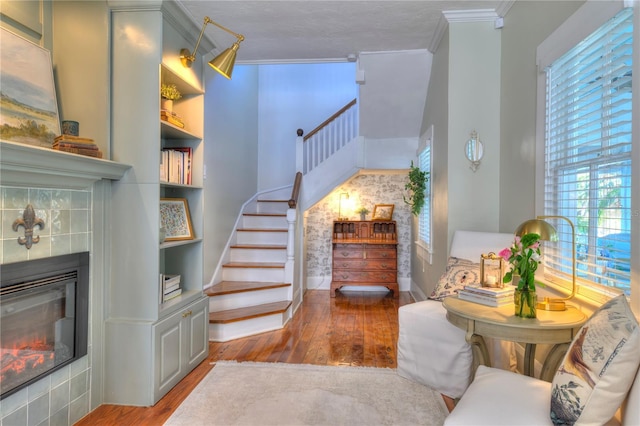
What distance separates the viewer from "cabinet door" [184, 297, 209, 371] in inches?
113

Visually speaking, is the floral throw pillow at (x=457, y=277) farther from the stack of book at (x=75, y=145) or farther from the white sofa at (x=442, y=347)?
the stack of book at (x=75, y=145)

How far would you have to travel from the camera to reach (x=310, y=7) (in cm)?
299

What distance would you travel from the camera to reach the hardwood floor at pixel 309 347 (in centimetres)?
235

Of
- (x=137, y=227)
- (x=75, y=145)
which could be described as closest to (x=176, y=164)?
(x=137, y=227)

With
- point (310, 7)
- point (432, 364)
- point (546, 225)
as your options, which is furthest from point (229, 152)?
point (546, 225)

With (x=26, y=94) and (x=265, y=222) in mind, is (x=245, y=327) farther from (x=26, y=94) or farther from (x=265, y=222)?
(x=26, y=94)

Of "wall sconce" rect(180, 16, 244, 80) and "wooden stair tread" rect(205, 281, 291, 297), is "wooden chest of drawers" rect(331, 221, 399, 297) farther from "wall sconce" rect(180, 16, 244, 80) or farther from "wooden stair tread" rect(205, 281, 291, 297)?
"wall sconce" rect(180, 16, 244, 80)

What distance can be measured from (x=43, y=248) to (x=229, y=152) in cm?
304

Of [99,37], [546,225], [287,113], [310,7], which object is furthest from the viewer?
[287,113]

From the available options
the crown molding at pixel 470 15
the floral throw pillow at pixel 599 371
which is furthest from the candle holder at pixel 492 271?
the crown molding at pixel 470 15

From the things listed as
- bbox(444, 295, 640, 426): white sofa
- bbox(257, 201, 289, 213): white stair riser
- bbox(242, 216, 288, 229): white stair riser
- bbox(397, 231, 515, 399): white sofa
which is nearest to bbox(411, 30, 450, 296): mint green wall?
bbox(397, 231, 515, 399): white sofa

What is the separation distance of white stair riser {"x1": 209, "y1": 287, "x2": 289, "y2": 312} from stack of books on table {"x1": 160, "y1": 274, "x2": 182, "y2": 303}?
38.3 inches

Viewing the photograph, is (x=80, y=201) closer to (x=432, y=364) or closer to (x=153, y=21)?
(x=153, y=21)

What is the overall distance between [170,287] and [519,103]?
9.69 ft
